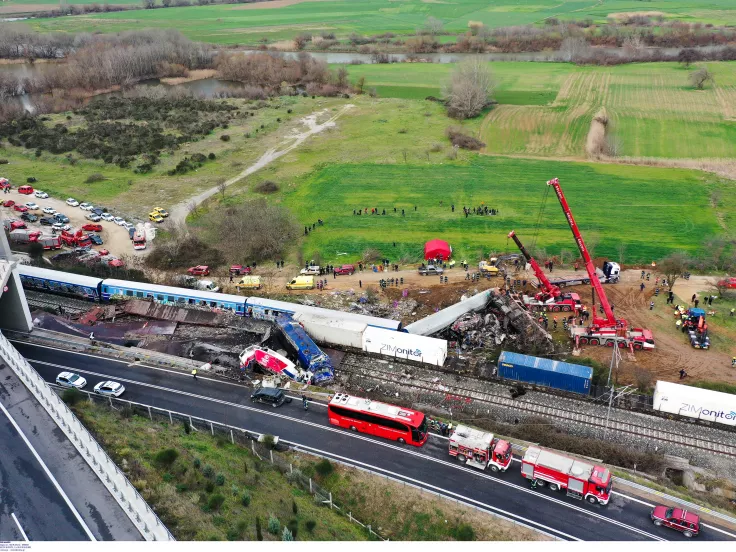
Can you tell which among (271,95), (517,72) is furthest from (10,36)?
(517,72)

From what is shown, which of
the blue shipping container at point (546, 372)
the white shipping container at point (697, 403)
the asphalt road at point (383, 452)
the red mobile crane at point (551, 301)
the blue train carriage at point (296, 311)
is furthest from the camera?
the red mobile crane at point (551, 301)

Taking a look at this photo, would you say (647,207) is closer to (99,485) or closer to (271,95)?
(99,485)

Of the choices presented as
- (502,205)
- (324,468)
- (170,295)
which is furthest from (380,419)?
(502,205)

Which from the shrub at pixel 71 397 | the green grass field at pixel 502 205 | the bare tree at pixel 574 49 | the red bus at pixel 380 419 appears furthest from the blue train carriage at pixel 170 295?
the bare tree at pixel 574 49

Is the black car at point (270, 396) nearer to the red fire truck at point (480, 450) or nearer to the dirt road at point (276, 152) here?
the red fire truck at point (480, 450)

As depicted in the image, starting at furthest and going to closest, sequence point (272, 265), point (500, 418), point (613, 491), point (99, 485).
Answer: point (272, 265) → point (500, 418) → point (613, 491) → point (99, 485)

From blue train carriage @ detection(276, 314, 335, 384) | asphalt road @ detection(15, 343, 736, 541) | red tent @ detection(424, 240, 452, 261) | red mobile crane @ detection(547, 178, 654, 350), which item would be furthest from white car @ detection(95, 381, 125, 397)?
red mobile crane @ detection(547, 178, 654, 350)
